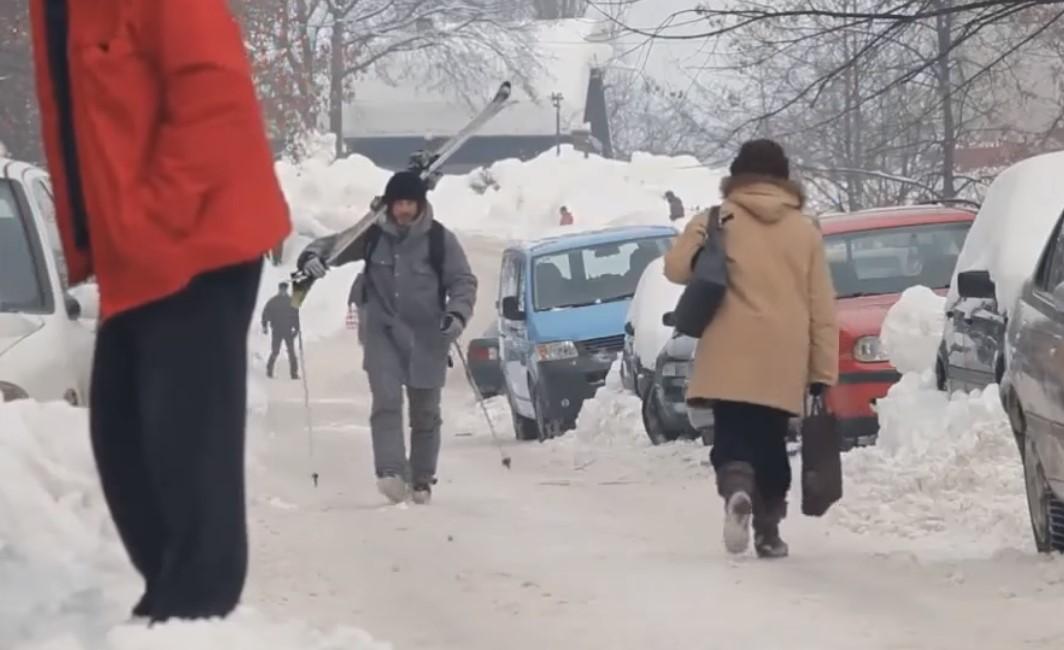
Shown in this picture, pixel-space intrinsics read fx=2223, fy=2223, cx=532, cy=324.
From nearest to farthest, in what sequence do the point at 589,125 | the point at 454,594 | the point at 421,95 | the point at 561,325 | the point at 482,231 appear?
the point at 454,594 → the point at 561,325 → the point at 482,231 → the point at 421,95 → the point at 589,125

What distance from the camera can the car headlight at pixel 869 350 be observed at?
13.8 metres

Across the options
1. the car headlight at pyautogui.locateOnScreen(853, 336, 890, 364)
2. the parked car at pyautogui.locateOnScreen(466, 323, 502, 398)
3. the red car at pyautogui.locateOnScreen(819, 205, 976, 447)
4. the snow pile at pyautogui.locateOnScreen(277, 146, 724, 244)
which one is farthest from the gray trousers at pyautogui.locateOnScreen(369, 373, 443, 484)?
the snow pile at pyautogui.locateOnScreen(277, 146, 724, 244)

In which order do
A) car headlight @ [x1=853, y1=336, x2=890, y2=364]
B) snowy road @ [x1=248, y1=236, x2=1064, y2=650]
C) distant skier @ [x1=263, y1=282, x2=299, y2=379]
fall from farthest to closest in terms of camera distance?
distant skier @ [x1=263, y1=282, x2=299, y2=379]
car headlight @ [x1=853, y1=336, x2=890, y2=364]
snowy road @ [x1=248, y1=236, x2=1064, y2=650]

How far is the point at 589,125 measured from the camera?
3406 inches

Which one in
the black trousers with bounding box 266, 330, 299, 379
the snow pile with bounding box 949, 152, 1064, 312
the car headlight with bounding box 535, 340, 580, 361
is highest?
the snow pile with bounding box 949, 152, 1064, 312

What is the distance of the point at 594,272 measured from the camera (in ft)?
65.2

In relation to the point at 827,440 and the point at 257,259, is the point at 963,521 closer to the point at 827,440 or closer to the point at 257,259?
the point at 827,440

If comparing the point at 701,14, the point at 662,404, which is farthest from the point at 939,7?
the point at 662,404

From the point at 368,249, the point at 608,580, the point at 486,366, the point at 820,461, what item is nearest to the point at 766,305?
the point at 820,461

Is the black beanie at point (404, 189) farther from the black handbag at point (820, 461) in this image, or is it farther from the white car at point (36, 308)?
the black handbag at point (820, 461)

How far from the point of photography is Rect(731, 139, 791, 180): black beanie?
8.81 m

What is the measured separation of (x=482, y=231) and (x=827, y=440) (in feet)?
165

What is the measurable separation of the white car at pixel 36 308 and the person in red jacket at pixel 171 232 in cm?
386

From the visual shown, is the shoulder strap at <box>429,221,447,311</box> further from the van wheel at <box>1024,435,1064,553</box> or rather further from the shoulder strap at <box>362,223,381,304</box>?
the van wheel at <box>1024,435,1064,553</box>
